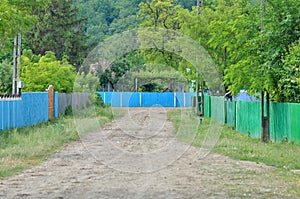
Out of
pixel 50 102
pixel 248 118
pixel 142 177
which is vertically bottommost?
pixel 142 177

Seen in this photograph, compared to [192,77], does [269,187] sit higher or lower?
lower

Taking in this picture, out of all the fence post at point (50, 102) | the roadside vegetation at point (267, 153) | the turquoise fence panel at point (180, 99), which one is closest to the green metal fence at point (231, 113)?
the roadside vegetation at point (267, 153)

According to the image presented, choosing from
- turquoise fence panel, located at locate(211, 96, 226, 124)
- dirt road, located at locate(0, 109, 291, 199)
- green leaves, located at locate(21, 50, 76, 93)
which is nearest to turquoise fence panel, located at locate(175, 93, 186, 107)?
green leaves, located at locate(21, 50, 76, 93)

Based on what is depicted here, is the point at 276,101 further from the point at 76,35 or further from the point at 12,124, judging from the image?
the point at 76,35

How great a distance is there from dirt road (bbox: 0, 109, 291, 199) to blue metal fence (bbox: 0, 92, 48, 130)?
537 cm

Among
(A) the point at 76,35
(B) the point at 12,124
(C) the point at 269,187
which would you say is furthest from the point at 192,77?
(A) the point at 76,35

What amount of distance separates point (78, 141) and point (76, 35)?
49.3 m

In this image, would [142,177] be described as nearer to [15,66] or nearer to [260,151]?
[260,151]

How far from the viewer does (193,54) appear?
37.2 metres

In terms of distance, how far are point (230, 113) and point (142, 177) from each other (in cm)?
1822

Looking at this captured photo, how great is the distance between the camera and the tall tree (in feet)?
217

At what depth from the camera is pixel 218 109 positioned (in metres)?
35.0

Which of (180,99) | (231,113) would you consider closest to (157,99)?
(180,99)

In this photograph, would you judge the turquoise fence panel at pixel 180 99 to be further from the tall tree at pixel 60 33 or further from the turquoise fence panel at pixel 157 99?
the tall tree at pixel 60 33
